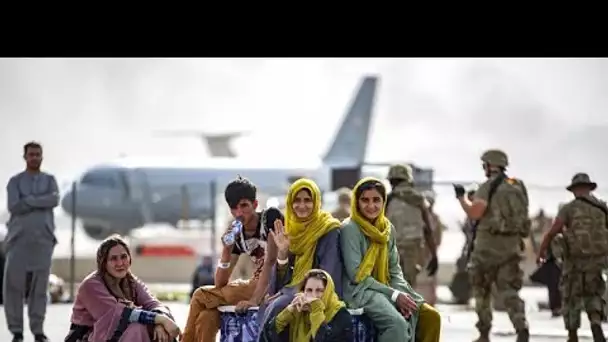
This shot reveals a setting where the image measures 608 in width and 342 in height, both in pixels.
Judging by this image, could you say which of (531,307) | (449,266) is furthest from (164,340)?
(449,266)

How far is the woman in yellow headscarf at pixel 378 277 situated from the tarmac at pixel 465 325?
4.96m

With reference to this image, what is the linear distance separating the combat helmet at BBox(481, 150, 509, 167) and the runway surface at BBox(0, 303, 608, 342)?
185cm

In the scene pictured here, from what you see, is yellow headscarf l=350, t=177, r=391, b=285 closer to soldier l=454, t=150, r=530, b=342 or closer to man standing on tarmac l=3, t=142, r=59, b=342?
soldier l=454, t=150, r=530, b=342

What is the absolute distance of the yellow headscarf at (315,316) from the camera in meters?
9.55

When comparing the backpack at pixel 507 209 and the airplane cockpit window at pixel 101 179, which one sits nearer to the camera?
the backpack at pixel 507 209

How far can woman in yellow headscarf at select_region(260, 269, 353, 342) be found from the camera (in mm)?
9555

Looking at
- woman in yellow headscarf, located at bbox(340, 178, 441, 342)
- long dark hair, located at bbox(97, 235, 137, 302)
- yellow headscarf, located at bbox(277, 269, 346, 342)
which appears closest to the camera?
yellow headscarf, located at bbox(277, 269, 346, 342)

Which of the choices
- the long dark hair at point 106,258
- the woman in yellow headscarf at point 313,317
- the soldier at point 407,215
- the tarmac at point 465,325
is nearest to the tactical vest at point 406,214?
the soldier at point 407,215

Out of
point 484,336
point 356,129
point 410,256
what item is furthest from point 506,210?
point 356,129

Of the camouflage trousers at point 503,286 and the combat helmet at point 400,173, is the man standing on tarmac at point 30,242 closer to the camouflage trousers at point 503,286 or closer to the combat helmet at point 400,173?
the combat helmet at point 400,173

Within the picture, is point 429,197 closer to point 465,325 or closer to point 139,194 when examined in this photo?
point 465,325

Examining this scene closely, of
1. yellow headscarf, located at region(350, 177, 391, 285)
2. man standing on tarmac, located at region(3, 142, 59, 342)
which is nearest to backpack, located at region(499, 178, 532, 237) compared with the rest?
man standing on tarmac, located at region(3, 142, 59, 342)

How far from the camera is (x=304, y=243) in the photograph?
10.1 m

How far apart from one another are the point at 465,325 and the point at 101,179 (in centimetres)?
3970
